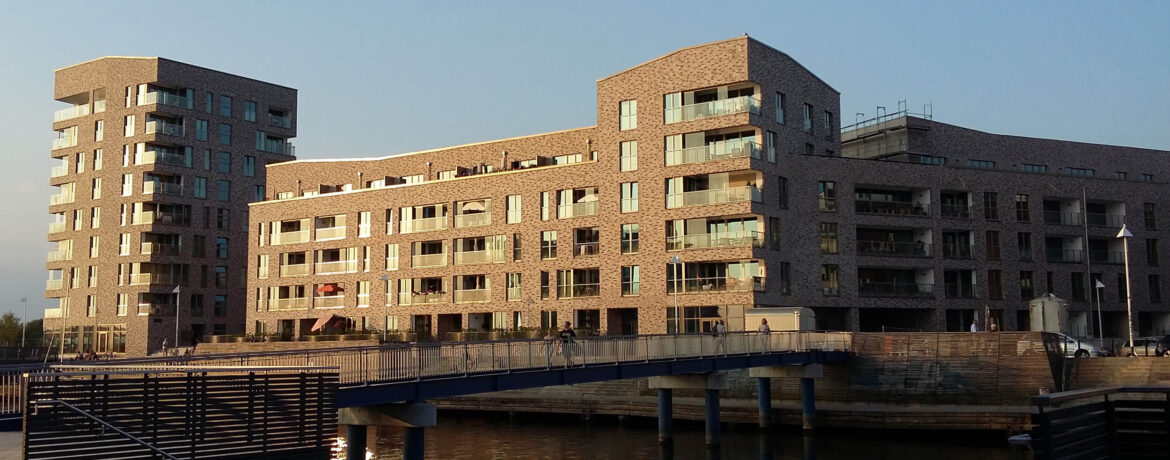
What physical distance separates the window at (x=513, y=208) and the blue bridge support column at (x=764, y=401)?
28781 millimetres

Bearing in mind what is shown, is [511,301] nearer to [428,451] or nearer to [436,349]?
[428,451]

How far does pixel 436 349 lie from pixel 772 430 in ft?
77.3

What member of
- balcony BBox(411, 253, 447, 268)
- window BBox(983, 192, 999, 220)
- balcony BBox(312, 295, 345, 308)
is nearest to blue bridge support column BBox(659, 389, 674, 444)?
balcony BBox(411, 253, 447, 268)

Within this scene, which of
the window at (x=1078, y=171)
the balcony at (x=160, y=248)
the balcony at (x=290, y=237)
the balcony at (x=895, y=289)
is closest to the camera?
the balcony at (x=895, y=289)

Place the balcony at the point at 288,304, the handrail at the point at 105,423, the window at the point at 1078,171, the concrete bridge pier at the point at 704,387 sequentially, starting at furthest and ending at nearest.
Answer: the window at the point at 1078,171, the balcony at the point at 288,304, the concrete bridge pier at the point at 704,387, the handrail at the point at 105,423

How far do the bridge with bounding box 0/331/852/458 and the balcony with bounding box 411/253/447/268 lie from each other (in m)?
34.0

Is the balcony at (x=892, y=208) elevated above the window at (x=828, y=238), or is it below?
above

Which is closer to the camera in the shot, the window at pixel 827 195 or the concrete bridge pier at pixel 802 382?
the concrete bridge pier at pixel 802 382

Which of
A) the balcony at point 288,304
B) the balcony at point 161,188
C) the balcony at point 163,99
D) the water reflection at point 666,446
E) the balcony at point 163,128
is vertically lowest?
the water reflection at point 666,446

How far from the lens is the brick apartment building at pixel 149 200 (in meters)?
90.7

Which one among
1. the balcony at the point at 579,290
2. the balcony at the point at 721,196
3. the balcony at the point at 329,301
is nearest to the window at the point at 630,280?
the balcony at the point at 579,290

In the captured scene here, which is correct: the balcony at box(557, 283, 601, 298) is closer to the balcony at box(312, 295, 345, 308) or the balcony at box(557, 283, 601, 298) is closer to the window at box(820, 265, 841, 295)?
the window at box(820, 265, 841, 295)

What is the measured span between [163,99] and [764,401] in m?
64.4

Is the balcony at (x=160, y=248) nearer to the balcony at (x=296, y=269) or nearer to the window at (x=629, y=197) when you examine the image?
the balcony at (x=296, y=269)
